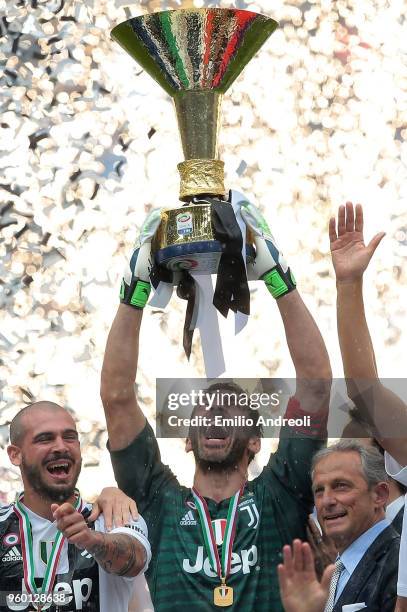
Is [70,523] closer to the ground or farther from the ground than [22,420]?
closer to the ground

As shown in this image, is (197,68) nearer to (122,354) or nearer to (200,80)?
(200,80)

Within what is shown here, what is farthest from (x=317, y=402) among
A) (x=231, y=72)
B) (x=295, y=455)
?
(x=231, y=72)

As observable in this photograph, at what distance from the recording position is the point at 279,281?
4184mm

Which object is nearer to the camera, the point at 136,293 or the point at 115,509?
the point at 115,509

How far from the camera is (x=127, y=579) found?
13.5 feet

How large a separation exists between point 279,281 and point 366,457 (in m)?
0.64

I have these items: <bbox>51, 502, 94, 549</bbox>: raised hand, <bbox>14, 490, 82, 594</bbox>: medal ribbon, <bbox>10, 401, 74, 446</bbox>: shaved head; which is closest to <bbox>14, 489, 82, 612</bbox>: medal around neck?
<bbox>14, 490, 82, 594</bbox>: medal ribbon

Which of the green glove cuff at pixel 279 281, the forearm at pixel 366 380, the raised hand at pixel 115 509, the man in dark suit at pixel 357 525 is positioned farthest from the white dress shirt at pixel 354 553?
the green glove cuff at pixel 279 281

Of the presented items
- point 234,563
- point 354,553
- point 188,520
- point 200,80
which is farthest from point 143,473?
point 200,80

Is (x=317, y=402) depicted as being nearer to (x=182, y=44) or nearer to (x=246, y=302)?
(x=246, y=302)

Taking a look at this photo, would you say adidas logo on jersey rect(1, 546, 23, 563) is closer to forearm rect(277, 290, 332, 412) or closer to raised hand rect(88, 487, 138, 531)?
raised hand rect(88, 487, 138, 531)

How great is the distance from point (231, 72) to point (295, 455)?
1.32m

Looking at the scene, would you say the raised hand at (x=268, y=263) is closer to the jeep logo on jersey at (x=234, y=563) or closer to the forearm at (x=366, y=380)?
the forearm at (x=366, y=380)

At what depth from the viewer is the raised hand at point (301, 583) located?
11.2ft
